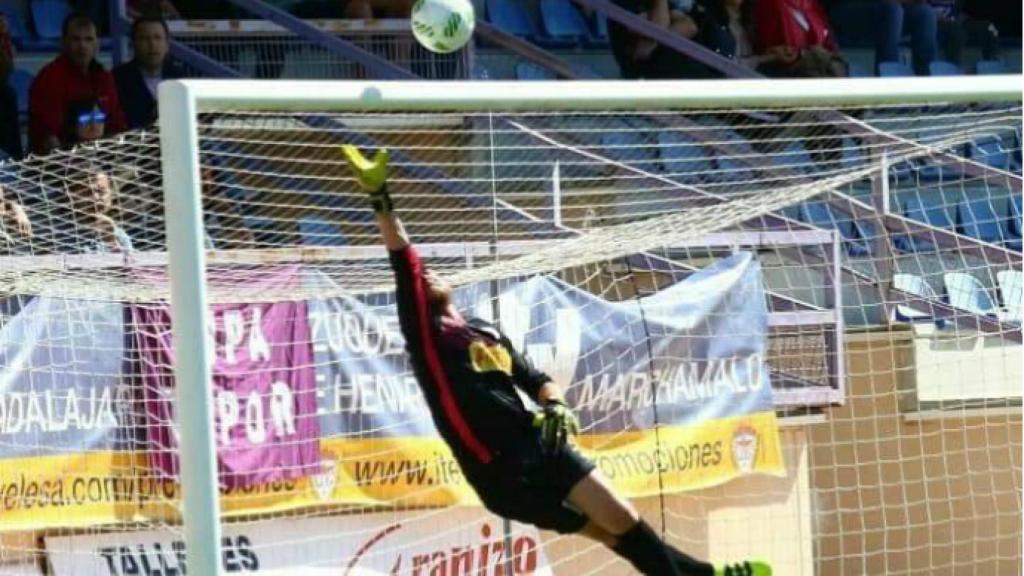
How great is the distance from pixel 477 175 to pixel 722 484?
1727 millimetres

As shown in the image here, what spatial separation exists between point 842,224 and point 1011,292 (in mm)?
1036

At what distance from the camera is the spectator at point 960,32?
12953 millimetres

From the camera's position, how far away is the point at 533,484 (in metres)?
7.25

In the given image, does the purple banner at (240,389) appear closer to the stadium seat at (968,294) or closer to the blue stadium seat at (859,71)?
the stadium seat at (968,294)

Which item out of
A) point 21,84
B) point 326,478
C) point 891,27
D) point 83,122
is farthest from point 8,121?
point 891,27

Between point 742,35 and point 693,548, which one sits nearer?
point 693,548

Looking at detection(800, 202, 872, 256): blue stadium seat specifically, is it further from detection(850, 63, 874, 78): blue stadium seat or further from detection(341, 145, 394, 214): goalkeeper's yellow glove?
detection(341, 145, 394, 214): goalkeeper's yellow glove

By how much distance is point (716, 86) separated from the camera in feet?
18.2

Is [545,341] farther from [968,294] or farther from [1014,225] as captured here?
[1014,225]

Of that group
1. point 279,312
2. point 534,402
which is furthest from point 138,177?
point 534,402

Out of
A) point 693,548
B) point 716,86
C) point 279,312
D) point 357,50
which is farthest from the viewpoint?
point 357,50

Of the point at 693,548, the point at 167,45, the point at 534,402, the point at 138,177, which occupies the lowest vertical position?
the point at 693,548

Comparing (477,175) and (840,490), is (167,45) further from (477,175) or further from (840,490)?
(840,490)

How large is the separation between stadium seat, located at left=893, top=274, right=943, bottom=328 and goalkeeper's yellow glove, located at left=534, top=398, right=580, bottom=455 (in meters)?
2.54
